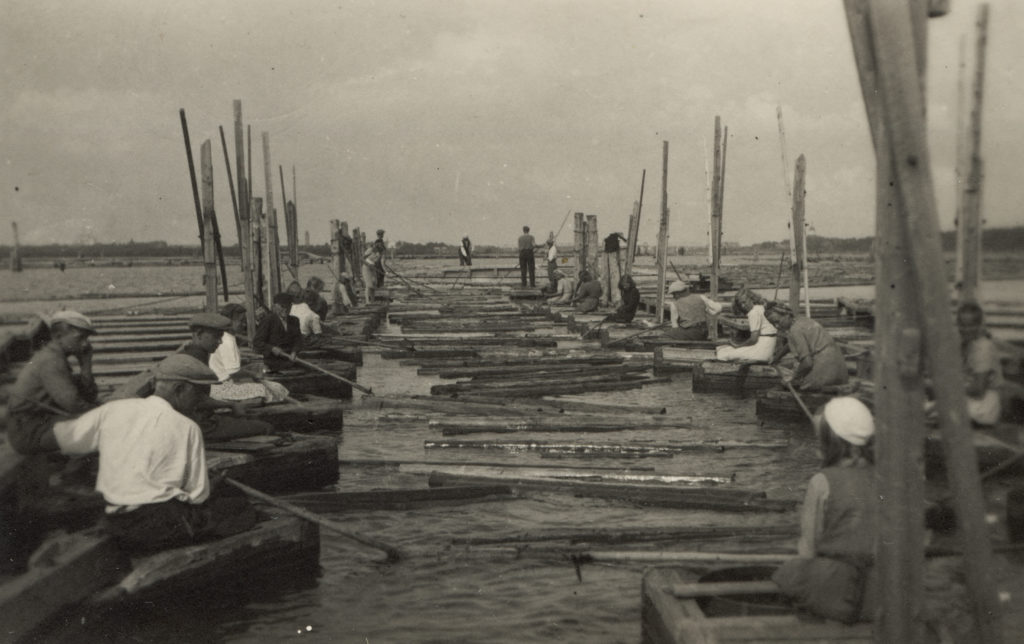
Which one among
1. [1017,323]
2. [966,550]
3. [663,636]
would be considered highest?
[1017,323]

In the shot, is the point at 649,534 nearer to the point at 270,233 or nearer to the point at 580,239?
the point at 270,233

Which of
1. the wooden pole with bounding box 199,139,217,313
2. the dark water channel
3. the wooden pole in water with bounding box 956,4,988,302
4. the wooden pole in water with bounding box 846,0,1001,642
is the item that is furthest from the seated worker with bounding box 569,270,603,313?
the wooden pole in water with bounding box 846,0,1001,642

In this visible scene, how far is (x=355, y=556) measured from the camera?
6.99 metres

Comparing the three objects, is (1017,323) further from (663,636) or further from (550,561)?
(550,561)

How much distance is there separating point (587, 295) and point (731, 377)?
37.5 ft

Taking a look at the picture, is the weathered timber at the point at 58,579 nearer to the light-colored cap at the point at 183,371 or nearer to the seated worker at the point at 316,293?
the light-colored cap at the point at 183,371

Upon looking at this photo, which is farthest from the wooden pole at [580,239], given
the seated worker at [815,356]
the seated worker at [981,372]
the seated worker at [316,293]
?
the seated worker at [981,372]

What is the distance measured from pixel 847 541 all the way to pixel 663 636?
107 centimetres

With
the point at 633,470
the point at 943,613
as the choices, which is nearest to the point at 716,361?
the point at 633,470

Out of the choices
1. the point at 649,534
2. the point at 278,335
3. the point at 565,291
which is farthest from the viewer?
the point at 565,291

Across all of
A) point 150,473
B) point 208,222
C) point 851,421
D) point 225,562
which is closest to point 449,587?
point 225,562

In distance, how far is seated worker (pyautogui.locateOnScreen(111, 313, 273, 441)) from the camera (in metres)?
7.52

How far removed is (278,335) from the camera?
12.6m

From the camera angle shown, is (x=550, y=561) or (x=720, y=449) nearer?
(x=550, y=561)
